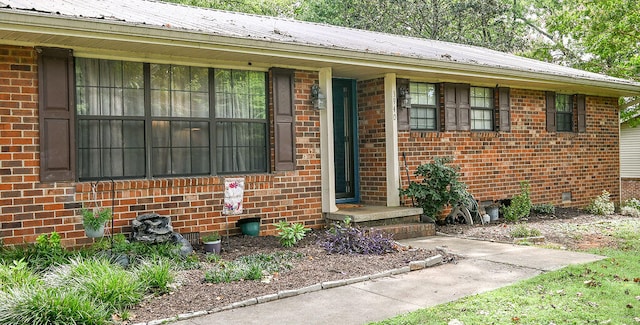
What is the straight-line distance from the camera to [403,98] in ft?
31.9

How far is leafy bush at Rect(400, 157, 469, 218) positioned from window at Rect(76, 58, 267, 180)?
267cm

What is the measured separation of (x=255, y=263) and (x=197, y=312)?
165cm

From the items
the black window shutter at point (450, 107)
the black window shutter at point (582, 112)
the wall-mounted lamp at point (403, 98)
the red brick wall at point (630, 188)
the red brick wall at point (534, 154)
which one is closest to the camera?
the wall-mounted lamp at point (403, 98)

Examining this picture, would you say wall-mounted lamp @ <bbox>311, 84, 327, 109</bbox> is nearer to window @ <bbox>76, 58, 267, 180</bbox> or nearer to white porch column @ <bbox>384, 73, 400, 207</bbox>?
window @ <bbox>76, 58, 267, 180</bbox>

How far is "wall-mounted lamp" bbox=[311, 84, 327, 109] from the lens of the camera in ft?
28.3

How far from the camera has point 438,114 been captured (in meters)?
10.5

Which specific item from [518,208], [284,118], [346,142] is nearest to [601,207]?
[518,208]

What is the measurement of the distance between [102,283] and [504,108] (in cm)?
901

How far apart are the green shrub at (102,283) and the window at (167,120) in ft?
6.76

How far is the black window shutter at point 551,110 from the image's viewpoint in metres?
12.4

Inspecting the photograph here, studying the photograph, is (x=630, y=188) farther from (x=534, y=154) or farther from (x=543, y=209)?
(x=543, y=209)

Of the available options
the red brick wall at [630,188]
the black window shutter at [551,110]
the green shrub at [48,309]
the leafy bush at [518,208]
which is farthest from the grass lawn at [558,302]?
the red brick wall at [630,188]

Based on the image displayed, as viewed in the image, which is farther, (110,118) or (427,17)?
(427,17)

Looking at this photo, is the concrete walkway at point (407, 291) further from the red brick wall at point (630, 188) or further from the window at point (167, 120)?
the red brick wall at point (630, 188)
